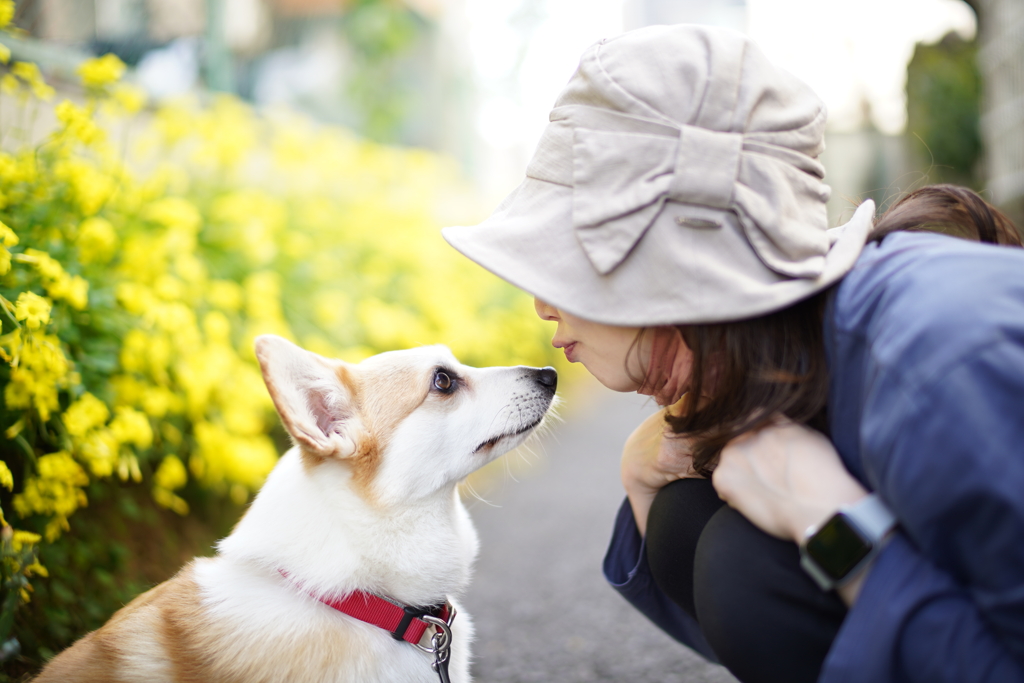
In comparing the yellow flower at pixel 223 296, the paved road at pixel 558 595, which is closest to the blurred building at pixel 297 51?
the yellow flower at pixel 223 296

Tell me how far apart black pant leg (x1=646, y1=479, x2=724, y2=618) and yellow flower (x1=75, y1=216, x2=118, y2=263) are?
1.49m

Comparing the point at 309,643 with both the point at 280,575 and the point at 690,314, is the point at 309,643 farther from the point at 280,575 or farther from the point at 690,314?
the point at 690,314

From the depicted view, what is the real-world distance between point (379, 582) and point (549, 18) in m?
7.56

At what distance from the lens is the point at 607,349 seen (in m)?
1.19

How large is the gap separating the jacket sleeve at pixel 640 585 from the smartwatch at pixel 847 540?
60cm

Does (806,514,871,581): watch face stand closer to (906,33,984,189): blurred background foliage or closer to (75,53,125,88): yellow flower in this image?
(75,53,125,88): yellow flower

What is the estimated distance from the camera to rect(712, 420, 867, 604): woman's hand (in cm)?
92

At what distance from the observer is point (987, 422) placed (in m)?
0.74

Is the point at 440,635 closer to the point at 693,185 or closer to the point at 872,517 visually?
the point at 872,517

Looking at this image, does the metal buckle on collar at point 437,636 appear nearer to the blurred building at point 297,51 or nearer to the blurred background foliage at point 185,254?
the blurred background foliage at point 185,254

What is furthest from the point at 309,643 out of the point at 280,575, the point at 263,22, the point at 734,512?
the point at 263,22

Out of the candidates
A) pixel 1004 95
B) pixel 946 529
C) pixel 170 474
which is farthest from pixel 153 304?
pixel 1004 95

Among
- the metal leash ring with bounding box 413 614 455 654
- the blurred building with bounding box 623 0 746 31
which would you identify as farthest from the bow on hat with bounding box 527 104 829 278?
the blurred building with bounding box 623 0 746 31

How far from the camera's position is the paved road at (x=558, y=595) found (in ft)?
5.91
